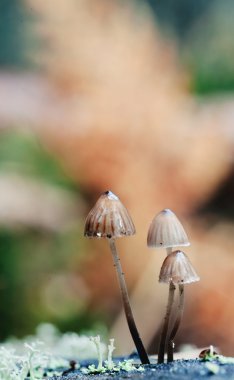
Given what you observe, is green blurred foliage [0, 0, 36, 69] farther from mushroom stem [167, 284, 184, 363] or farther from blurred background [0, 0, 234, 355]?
mushroom stem [167, 284, 184, 363]

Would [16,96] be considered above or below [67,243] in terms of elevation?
above

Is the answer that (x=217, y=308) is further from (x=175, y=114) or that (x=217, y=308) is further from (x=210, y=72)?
(x=210, y=72)

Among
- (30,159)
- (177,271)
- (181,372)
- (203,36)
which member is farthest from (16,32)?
(181,372)

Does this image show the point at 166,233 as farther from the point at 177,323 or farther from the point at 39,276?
the point at 39,276

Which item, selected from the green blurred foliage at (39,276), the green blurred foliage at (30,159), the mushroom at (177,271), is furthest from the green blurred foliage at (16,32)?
the mushroom at (177,271)

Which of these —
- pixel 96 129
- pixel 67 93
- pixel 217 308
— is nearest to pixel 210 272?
pixel 217 308

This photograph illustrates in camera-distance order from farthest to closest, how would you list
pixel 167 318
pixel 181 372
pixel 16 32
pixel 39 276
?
pixel 16 32 → pixel 39 276 → pixel 167 318 → pixel 181 372
